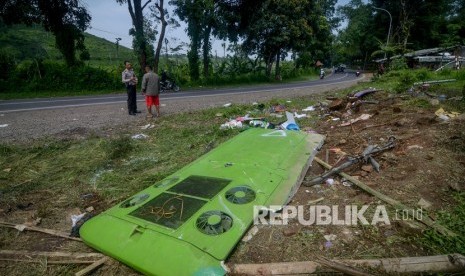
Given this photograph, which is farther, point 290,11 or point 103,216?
point 290,11

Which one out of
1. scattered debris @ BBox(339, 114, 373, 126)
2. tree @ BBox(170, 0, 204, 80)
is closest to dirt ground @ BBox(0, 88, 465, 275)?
scattered debris @ BBox(339, 114, 373, 126)

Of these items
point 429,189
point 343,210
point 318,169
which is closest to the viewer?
point 343,210

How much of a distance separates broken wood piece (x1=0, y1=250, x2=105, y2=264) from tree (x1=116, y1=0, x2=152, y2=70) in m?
15.6

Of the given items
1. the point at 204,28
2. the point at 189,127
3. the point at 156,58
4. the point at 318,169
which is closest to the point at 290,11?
the point at 204,28

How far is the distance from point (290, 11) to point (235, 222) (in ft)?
68.4

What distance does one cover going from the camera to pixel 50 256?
231 centimetres

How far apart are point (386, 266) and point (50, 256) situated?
2.58m

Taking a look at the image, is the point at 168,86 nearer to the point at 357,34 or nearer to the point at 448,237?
the point at 448,237

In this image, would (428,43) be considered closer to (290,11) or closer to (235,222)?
(290,11)

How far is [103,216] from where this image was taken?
2.63 metres

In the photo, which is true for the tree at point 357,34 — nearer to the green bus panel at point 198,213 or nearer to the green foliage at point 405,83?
the green foliage at point 405,83

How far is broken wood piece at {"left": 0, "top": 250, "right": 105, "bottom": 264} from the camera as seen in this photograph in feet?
7.35

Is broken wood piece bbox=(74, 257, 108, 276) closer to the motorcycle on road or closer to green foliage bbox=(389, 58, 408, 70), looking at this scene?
the motorcycle on road

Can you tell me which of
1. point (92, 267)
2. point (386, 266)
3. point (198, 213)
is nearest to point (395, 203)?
point (386, 266)
